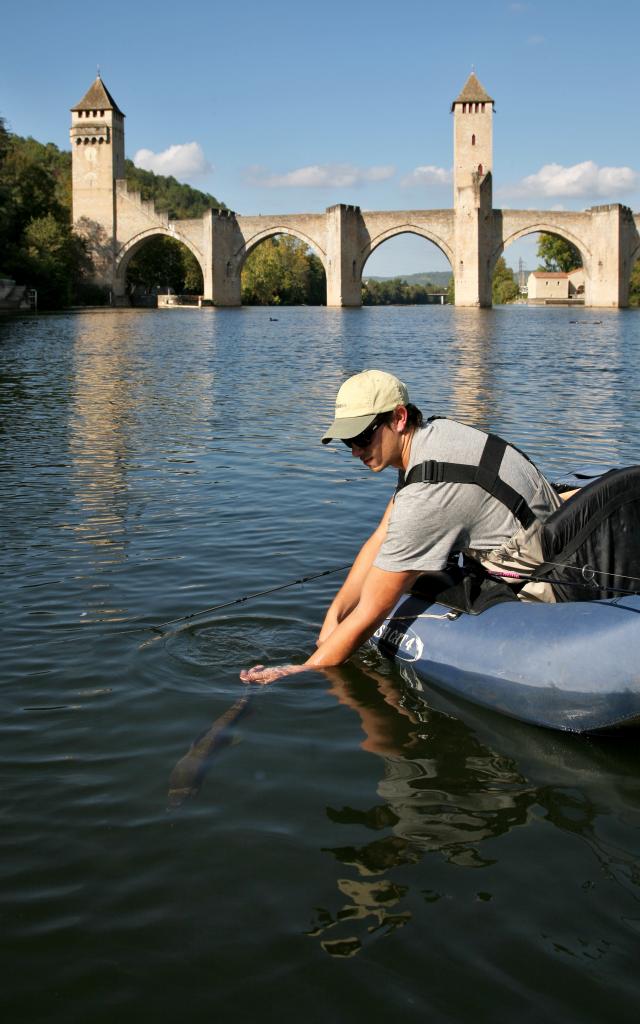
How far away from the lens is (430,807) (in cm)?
288

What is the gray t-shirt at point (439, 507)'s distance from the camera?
124 inches

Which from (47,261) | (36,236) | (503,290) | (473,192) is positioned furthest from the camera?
(503,290)

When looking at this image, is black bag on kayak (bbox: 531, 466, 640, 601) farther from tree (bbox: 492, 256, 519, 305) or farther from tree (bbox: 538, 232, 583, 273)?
tree (bbox: 492, 256, 519, 305)

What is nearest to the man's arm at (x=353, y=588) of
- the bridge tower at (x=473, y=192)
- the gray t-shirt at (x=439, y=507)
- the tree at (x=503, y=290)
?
the gray t-shirt at (x=439, y=507)

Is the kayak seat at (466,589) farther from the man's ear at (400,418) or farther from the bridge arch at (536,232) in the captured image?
the bridge arch at (536,232)

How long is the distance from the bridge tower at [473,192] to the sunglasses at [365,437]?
5783 cm

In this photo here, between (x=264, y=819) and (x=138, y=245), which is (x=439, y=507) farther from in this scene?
(x=138, y=245)

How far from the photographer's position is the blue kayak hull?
10.3ft

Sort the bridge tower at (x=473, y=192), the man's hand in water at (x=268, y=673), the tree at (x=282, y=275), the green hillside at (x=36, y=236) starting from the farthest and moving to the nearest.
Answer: the tree at (x=282, y=275) < the bridge tower at (x=473, y=192) < the green hillside at (x=36, y=236) < the man's hand in water at (x=268, y=673)

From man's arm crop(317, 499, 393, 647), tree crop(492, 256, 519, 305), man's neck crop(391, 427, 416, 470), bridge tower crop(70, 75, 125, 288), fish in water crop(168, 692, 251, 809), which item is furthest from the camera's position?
tree crop(492, 256, 519, 305)

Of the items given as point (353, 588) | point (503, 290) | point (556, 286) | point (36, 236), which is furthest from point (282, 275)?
point (353, 588)

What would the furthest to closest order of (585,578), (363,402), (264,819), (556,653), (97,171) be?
(97,171) < (585,578) < (556,653) < (363,402) < (264,819)

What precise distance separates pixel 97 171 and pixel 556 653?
6528 centimetres

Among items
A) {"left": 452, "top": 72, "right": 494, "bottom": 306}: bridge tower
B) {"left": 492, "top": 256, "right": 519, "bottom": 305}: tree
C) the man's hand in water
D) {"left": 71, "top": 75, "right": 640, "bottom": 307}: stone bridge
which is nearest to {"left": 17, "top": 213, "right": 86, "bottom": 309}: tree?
{"left": 71, "top": 75, "right": 640, "bottom": 307}: stone bridge
